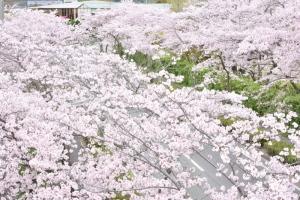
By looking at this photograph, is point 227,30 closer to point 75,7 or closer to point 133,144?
point 133,144

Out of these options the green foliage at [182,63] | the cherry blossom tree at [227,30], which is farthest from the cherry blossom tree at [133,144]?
the green foliage at [182,63]

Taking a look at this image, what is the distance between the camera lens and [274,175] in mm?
6645

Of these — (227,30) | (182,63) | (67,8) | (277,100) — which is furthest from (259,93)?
(67,8)

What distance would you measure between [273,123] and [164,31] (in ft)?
51.6

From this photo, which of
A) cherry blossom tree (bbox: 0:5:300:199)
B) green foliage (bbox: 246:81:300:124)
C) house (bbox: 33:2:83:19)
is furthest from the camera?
house (bbox: 33:2:83:19)

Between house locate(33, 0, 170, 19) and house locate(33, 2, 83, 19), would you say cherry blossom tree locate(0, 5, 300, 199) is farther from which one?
house locate(33, 0, 170, 19)

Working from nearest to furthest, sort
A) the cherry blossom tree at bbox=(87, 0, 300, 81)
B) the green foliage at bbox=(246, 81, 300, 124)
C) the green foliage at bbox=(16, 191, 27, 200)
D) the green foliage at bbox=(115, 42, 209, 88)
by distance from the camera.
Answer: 1. the green foliage at bbox=(16, 191, 27, 200)
2. the cherry blossom tree at bbox=(87, 0, 300, 81)
3. the green foliage at bbox=(246, 81, 300, 124)
4. the green foliage at bbox=(115, 42, 209, 88)

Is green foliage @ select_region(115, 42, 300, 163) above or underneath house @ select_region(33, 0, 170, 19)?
above

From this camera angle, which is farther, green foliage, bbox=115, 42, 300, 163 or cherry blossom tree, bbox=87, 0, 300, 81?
green foliage, bbox=115, 42, 300, 163

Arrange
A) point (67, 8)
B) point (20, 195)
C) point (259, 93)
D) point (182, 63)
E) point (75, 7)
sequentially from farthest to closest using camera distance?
point (67, 8), point (75, 7), point (182, 63), point (259, 93), point (20, 195)

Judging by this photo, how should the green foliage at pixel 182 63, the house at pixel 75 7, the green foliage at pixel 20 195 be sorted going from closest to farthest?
the green foliage at pixel 20 195 → the green foliage at pixel 182 63 → the house at pixel 75 7

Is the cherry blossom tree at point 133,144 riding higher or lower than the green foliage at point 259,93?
higher

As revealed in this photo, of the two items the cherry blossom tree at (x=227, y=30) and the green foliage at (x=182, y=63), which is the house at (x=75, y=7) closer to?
the green foliage at (x=182, y=63)

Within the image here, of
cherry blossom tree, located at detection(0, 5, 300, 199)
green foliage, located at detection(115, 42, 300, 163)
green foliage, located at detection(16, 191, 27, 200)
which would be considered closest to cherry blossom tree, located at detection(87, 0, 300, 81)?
green foliage, located at detection(115, 42, 300, 163)
